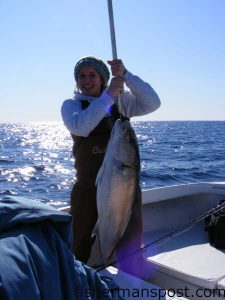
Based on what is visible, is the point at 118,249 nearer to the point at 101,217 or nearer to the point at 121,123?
the point at 101,217

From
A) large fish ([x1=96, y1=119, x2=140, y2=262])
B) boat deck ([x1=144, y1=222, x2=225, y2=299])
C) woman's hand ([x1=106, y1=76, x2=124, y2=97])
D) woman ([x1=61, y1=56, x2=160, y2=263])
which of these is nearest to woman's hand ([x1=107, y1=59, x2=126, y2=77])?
woman's hand ([x1=106, y1=76, x2=124, y2=97])

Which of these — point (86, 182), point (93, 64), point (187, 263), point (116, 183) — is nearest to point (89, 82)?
point (93, 64)

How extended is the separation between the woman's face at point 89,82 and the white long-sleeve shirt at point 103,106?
0.06 m

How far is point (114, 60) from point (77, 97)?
24.8 inches

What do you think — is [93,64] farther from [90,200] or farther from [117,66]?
[90,200]

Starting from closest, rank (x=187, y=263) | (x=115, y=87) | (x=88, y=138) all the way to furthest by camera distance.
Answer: (x=115, y=87) < (x=88, y=138) < (x=187, y=263)

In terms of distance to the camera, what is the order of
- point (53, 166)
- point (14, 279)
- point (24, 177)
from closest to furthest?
point (14, 279), point (24, 177), point (53, 166)

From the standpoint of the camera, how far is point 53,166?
22.6m

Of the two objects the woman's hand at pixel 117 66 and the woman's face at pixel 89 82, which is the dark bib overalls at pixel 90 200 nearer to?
the woman's face at pixel 89 82

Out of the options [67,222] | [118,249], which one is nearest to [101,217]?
[118,249]

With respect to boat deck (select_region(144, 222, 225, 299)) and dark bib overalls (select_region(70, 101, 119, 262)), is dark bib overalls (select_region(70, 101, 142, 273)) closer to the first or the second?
dark bib overalls (select_region(70, 101, 119, 262))

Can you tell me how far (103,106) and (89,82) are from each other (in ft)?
2.00

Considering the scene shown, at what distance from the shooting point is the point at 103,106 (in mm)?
3033

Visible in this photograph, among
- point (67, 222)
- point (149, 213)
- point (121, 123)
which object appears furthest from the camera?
point (149, 213)
